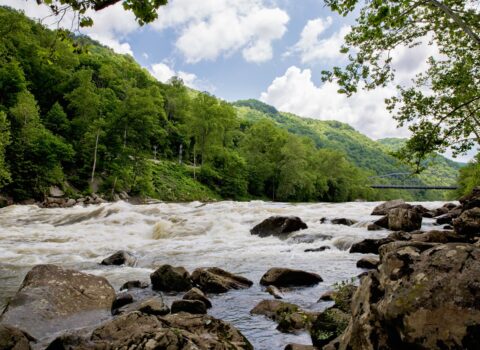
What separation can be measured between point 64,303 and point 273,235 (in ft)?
41.4

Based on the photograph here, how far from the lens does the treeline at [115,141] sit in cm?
4000

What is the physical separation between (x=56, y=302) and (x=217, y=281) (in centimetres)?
395

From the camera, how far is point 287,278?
10.3 metres

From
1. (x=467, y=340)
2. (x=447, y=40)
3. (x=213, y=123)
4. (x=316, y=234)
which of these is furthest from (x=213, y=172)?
(x=467, y=340)

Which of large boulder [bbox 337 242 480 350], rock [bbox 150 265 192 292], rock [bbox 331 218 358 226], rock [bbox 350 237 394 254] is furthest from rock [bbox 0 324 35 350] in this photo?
rock [bbox 331 218 358 226]

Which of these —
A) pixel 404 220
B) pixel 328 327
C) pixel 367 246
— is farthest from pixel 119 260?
pixel 404 220

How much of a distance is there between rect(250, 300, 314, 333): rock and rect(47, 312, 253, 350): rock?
142 cm

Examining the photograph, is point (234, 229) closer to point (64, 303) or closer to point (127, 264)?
point (127, 264)

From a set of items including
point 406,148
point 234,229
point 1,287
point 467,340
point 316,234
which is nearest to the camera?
point 467,340

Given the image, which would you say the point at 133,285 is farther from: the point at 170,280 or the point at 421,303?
the point at 421,303

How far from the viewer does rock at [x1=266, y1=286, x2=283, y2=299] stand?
Result: 9195mm

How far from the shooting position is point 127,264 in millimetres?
12867

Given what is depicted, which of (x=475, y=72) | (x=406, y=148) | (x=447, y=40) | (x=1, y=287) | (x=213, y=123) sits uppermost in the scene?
(x=213, y=123)

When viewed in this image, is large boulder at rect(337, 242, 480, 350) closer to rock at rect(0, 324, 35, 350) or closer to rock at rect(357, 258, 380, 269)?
rock at rect(0, 324, 35, 350)
